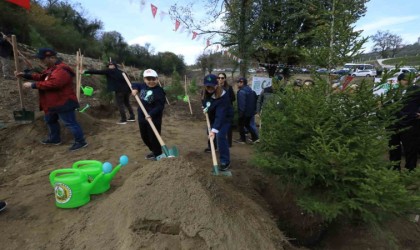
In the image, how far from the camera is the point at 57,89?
5.15 m

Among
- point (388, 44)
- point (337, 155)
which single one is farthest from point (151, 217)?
point (388, 44)

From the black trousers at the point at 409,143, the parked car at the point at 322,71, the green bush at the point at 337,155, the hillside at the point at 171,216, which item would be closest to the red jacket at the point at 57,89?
the hillside at the point at 171,216

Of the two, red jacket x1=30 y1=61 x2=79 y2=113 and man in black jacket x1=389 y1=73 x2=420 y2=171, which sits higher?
red jacket x1=30 y1=61 x2=79 y2=113

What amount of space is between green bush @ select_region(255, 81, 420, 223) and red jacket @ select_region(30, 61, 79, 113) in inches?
146

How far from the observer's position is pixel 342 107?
309 cm

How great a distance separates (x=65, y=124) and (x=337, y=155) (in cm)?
471

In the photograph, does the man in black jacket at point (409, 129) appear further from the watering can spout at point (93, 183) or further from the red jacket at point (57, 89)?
the red jacket at point (57, 89)

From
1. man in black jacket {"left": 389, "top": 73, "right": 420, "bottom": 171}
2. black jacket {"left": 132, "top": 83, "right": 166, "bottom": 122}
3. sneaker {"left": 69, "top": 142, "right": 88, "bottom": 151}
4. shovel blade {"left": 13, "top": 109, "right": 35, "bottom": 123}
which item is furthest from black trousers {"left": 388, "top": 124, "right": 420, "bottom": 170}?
shovel blade {"left": 13, "top": 109, "right": 35, "bottom": 123}

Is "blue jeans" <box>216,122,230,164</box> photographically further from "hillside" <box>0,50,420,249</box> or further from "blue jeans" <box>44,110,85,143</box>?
"blue jeans" <box>44,110,85,143</box>

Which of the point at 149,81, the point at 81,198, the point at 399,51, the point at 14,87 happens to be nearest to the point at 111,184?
the point at 81,198

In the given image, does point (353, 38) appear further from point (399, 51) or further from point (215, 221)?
point (399, 51)

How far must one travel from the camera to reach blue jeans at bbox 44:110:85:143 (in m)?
5.31

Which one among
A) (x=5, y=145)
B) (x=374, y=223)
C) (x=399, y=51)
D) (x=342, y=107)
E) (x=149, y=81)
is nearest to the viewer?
(x=374, y=223)

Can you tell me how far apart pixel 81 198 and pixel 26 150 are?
10.3 ft
